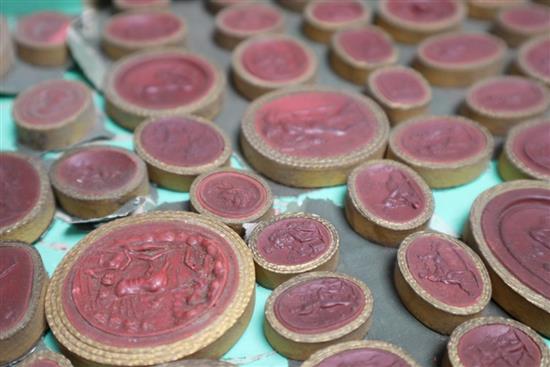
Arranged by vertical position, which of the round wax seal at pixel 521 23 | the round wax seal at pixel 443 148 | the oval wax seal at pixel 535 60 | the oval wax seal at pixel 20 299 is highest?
the round wax seal at pixel 521 23

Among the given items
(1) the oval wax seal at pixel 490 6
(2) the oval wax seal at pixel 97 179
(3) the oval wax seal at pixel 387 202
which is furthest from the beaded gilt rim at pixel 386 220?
(1) the oval wax seal at pixel 490 6

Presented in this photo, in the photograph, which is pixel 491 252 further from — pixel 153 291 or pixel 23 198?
pixel 23 198

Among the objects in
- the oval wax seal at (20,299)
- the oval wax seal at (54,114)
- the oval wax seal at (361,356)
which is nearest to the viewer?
the oval wax seal at (361,356)

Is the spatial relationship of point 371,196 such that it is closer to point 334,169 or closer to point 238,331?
point 334,169

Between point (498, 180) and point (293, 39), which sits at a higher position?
point (293, 39)

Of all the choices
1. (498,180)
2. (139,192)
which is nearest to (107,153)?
(139,192)

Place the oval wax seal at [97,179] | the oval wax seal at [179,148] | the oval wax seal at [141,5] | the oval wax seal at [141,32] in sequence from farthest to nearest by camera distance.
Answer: the oval wax seal at [141,5]
the oval wax seal at [141,32]
the oval wax seal at [179,148]
the oval wax seal at [97,179]

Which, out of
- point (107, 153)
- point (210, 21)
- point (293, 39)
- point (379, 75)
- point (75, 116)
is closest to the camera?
point (107, 153)

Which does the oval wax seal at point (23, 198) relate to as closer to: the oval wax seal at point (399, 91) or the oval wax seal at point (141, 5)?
the oval wax seal at point (141, 5)
